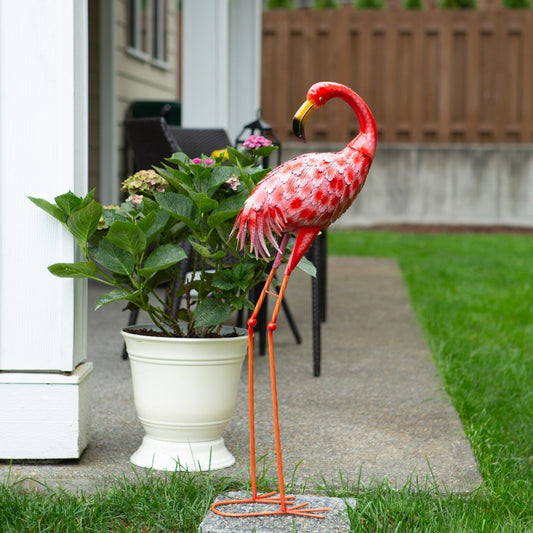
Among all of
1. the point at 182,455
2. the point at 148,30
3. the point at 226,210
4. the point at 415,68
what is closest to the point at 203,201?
the point at 226,210

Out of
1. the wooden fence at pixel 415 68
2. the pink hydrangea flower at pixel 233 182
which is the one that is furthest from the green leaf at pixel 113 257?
the wooden fence at pixel 415 68

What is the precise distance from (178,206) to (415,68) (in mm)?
9988

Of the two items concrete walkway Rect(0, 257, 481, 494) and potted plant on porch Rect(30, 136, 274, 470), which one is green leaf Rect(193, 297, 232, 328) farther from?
concrete walkway Rect(0, 257, 481, 494)

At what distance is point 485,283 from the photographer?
652 centimetres

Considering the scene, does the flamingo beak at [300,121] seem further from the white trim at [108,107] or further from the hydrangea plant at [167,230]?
the white trim at [108,107]

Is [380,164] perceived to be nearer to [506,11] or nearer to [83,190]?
[506,11]

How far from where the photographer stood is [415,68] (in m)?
11.9

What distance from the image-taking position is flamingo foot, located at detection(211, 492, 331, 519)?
83.1 inches

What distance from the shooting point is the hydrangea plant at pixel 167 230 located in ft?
7.92

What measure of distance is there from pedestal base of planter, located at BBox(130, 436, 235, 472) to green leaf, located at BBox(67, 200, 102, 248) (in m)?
0.62

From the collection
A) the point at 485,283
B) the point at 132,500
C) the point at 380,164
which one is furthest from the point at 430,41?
the point at 132,500

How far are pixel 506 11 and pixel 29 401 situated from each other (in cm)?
1071

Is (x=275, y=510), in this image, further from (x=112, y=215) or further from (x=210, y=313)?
(x=112, y=215)

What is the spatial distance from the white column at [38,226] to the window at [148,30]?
537 centimetres
